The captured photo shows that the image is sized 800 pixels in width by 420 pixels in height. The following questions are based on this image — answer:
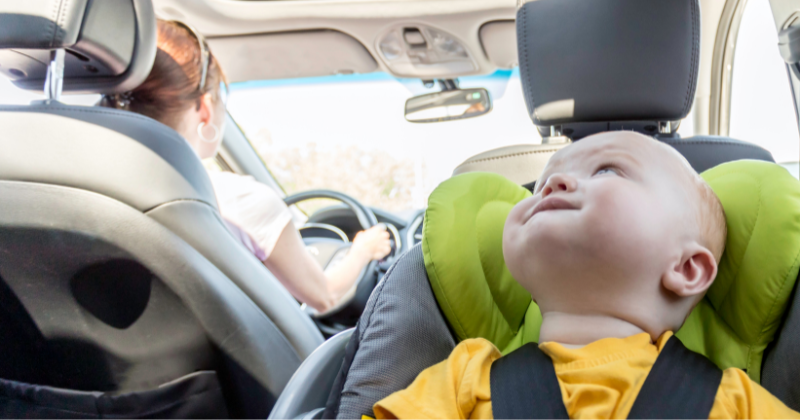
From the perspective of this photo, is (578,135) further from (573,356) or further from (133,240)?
(133,240)

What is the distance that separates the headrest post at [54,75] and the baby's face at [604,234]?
1087 mm

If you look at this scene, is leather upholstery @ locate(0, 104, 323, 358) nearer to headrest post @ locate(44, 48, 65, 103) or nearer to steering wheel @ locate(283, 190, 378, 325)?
headrest post @ locate(44, 48, 65, 103)

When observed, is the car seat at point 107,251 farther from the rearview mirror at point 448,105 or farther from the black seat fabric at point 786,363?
the rearview mirror at point 448,105

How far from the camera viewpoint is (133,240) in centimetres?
106

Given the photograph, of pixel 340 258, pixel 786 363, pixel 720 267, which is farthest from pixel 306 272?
pixel 786 363

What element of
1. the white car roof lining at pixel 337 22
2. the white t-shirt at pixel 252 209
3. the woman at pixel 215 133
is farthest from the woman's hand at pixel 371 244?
the white car roof lining at pixel 337 22

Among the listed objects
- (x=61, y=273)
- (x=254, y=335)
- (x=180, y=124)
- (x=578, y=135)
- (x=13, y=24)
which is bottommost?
(x=254, y=335)

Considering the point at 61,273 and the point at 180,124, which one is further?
the point at 180,124

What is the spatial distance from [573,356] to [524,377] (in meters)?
0.09

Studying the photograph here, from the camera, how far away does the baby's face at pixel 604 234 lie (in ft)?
2.83

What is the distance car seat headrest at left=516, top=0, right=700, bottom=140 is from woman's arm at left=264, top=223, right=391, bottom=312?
942mm

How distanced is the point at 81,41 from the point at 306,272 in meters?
1.00

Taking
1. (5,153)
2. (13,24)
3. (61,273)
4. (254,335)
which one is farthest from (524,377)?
(13,24)

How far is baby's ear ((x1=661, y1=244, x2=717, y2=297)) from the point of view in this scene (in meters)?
0.88
